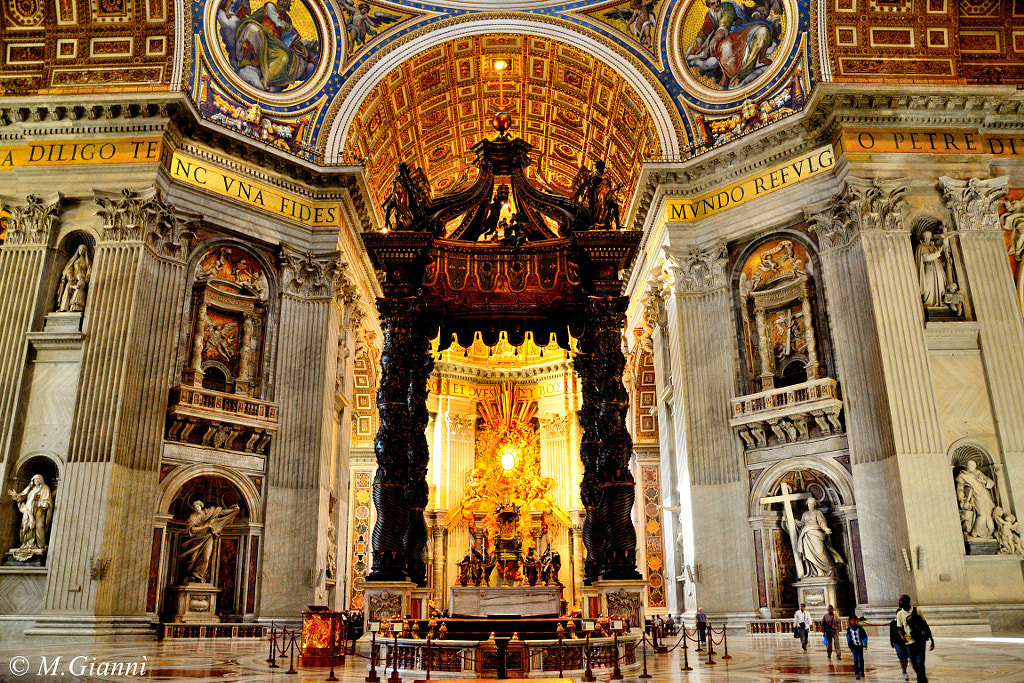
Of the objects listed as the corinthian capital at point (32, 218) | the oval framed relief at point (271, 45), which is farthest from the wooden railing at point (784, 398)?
the corinthian capital at point (32, 218)

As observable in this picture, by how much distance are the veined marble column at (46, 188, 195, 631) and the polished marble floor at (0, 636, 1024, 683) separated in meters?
1.31

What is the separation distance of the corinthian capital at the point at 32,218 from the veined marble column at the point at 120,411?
85 cm

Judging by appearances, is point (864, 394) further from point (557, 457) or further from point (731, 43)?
point (557, 457)

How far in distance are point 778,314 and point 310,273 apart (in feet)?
29.4

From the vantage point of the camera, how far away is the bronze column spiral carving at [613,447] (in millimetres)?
8500

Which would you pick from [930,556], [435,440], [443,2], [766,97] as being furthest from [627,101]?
[435,440]

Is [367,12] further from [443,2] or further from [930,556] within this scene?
[930,556]

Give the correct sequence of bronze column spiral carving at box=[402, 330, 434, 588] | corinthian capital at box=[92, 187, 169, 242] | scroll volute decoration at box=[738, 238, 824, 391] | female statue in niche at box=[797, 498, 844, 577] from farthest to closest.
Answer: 1. scroll volute decoration at box=[738, 238, 824, 391]
2. corinthian capital at box=[92, 187, 169, 242]
3. female statue in niche at box=[797, 498, 844, 577]
4. bronze column spiral carving at box=[402, 330, 434, 588]

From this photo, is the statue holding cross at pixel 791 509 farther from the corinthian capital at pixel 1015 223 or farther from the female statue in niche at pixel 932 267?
the corinthian capital at pixel 1015 223

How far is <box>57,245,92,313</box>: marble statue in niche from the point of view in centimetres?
1308

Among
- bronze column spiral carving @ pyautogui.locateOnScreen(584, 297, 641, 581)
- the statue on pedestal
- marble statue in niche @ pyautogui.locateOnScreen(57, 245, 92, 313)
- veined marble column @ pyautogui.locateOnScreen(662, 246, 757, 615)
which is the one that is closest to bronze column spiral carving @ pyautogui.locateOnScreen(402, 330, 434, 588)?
bronze column spiral carving @ pyautogui.locateOnScreen(584, 297, 641, 581)

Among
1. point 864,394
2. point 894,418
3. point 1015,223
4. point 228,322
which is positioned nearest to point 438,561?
point 228,322

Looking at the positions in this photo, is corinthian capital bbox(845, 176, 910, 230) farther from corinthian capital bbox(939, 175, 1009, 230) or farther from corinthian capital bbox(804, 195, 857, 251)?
corinthian capital bbox(939, 175, 1009, 230)

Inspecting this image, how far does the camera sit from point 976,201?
43.4 feet
